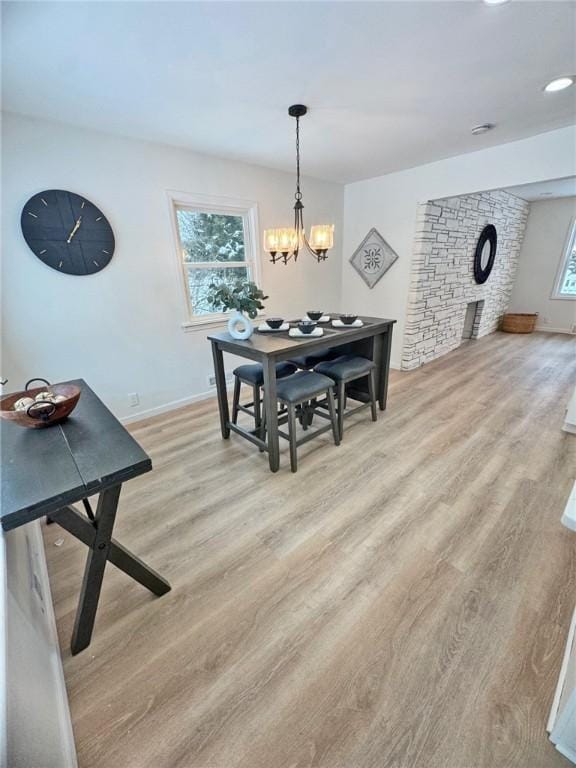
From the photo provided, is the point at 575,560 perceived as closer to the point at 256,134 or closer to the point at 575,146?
the point at 575,146

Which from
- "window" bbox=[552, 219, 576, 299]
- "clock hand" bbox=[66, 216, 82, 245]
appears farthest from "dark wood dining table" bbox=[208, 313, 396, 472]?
"window" bbox=[552, 219, 576, 299]

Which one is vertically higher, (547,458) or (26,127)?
(26,127)

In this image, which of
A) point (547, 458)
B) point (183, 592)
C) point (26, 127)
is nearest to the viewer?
point (183, 592)

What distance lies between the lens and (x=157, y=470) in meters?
2.33

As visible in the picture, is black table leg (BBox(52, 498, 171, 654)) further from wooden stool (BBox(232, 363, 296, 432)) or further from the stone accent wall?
the stone accent wall

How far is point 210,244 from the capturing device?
330cm

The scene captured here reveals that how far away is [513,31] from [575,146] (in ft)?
5.65

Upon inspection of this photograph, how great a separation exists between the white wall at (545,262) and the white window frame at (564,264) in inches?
1.5

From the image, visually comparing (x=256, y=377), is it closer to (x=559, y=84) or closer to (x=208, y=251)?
(x=208, y=251)

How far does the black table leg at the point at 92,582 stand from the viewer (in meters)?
1.19

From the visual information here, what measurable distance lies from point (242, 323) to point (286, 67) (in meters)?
1.46

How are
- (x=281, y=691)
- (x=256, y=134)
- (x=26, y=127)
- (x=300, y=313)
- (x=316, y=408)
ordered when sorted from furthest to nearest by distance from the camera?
(x=300, y=313)
(x=316, y=408)
(x=256, y=134)
(x=26, y=127)
(x=281, y=691)

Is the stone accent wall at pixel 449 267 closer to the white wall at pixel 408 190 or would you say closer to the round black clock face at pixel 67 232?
the white wall at pixel 408 190

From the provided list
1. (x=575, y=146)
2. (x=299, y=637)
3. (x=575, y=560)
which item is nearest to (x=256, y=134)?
(x=575, y=146)
